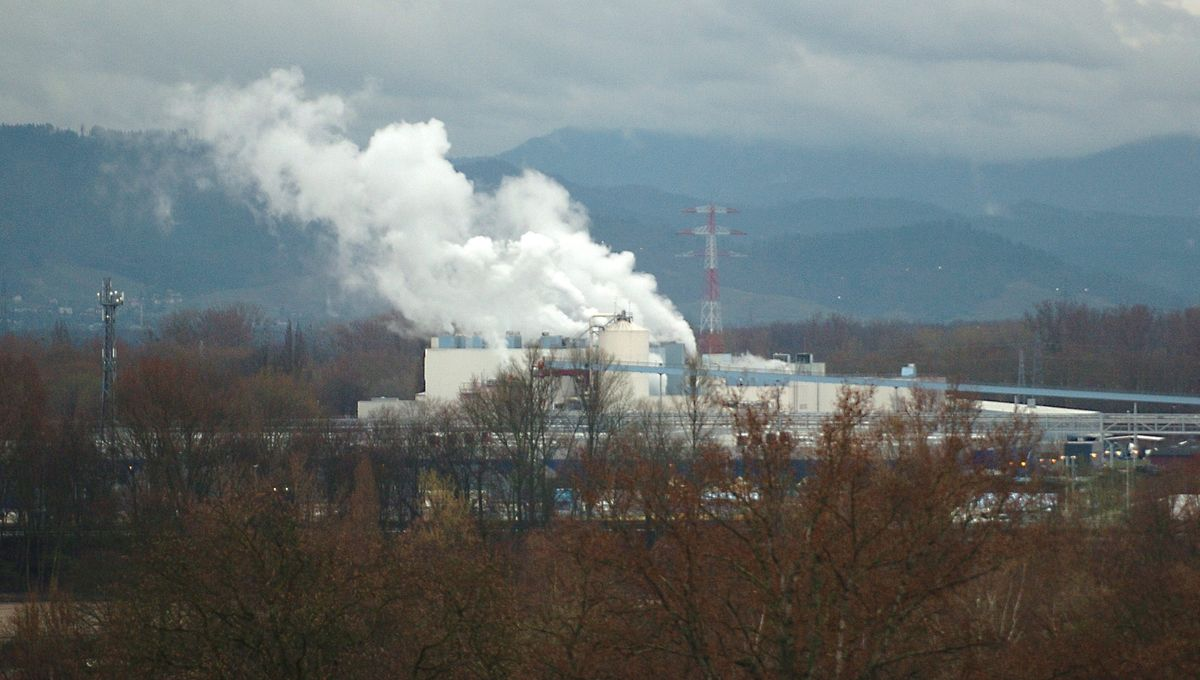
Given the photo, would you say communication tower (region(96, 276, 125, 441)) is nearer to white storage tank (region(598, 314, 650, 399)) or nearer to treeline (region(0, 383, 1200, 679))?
white storage tank (region(598, 314, 650, 399))

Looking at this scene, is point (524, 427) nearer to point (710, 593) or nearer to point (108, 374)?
point (108, 374)

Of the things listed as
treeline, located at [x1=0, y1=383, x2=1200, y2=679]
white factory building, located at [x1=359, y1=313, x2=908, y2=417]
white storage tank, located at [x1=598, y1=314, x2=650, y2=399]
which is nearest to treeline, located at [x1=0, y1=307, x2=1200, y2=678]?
treeline, located at [x1=0, y1=383, x2=1200, y2=679]

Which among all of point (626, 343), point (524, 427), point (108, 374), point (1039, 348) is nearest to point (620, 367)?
point (626, 343)

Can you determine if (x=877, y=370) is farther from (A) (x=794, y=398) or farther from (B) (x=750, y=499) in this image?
(B) (x=750, y=499)

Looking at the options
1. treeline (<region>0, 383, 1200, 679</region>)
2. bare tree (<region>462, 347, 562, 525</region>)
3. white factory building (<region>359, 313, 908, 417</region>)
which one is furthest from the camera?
white factory building (<region>359, 313, 908, 417</region>)

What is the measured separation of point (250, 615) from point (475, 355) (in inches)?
2259

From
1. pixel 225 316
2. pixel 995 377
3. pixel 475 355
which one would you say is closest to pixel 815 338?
pixel 225 316

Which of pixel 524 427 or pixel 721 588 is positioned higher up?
pixel 524 427

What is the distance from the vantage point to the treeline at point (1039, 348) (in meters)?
93.1

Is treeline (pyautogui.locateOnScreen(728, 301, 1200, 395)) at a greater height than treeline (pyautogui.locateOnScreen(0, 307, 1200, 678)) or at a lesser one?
greater

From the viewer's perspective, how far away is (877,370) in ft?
344

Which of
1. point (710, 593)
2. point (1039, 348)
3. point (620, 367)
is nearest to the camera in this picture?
point (710, 593)

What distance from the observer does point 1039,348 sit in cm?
10612

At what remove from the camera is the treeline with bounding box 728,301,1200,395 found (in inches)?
3666
